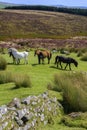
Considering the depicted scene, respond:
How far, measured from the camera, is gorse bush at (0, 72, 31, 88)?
1553cm

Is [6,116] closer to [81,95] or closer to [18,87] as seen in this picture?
[81,95]

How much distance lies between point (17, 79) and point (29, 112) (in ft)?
21.0

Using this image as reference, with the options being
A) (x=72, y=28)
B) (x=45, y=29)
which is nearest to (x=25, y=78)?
(x=45, y=29)

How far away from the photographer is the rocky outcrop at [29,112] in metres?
9.12

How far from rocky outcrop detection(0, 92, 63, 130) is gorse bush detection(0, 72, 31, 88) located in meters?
4.04

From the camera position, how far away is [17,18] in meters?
124

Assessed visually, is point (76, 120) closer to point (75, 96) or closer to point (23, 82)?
point (75, 96)

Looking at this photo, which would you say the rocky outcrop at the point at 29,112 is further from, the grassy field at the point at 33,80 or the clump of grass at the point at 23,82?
the clump of grass at the point at 23,82

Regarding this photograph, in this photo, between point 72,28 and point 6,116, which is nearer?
point 6,116

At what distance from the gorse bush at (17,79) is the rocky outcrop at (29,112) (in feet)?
13.2

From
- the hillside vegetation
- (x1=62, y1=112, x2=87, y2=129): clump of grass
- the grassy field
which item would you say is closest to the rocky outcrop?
(x1=62, y1=112, x2=87, y2=129): clump of grass

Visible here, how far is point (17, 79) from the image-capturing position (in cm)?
1625

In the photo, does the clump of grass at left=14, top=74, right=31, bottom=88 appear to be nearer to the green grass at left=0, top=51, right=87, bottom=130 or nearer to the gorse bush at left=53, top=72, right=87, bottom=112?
the green grass at left=0, top=51, right=87, bottom=130

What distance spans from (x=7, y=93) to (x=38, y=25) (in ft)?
338
